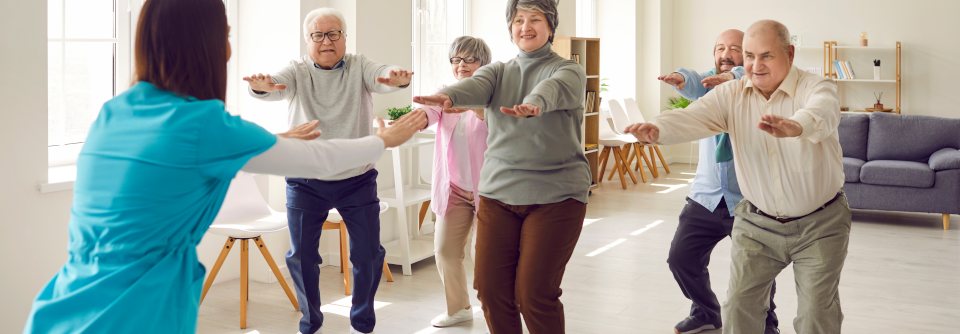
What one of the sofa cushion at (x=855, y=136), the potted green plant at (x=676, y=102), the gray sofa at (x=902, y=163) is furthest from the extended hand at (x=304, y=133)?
the potted green plant at (x=676, y=102)

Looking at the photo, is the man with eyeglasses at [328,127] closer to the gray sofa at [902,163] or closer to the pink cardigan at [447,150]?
the pink cardigan at [447,150]

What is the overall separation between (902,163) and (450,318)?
4.55 m

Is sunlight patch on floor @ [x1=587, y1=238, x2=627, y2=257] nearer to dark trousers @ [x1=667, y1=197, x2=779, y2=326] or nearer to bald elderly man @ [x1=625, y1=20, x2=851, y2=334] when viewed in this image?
dark trousers @ [x1=667, y1=197, x2=779, y2=326]

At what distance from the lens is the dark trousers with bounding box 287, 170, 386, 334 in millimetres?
3098

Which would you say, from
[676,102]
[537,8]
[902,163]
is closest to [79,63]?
[537,8]

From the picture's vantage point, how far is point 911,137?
6.39 meters

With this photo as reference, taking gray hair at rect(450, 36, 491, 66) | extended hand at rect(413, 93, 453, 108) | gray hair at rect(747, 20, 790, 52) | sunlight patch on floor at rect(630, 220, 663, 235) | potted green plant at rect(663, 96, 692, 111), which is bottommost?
sunlight patch on floor at rect(630, 220, 663, 235)

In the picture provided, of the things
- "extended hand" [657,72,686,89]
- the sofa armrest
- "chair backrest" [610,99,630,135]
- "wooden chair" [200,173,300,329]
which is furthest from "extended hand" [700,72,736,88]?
"chair backrest" [610,99,630,135]

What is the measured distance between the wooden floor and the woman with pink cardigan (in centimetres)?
24

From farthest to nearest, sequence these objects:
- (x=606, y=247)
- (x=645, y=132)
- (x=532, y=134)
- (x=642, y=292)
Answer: (x=606, y=247), (x=642, y=292), (x=532, y=134), (x=645, y=132)

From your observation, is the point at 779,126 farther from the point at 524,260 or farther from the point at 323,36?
the point at 323,36

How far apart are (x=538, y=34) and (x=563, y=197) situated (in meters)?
0.53

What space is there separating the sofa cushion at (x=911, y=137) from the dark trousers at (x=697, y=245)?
154 inches

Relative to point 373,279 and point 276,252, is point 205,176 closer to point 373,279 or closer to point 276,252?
point 373,279
